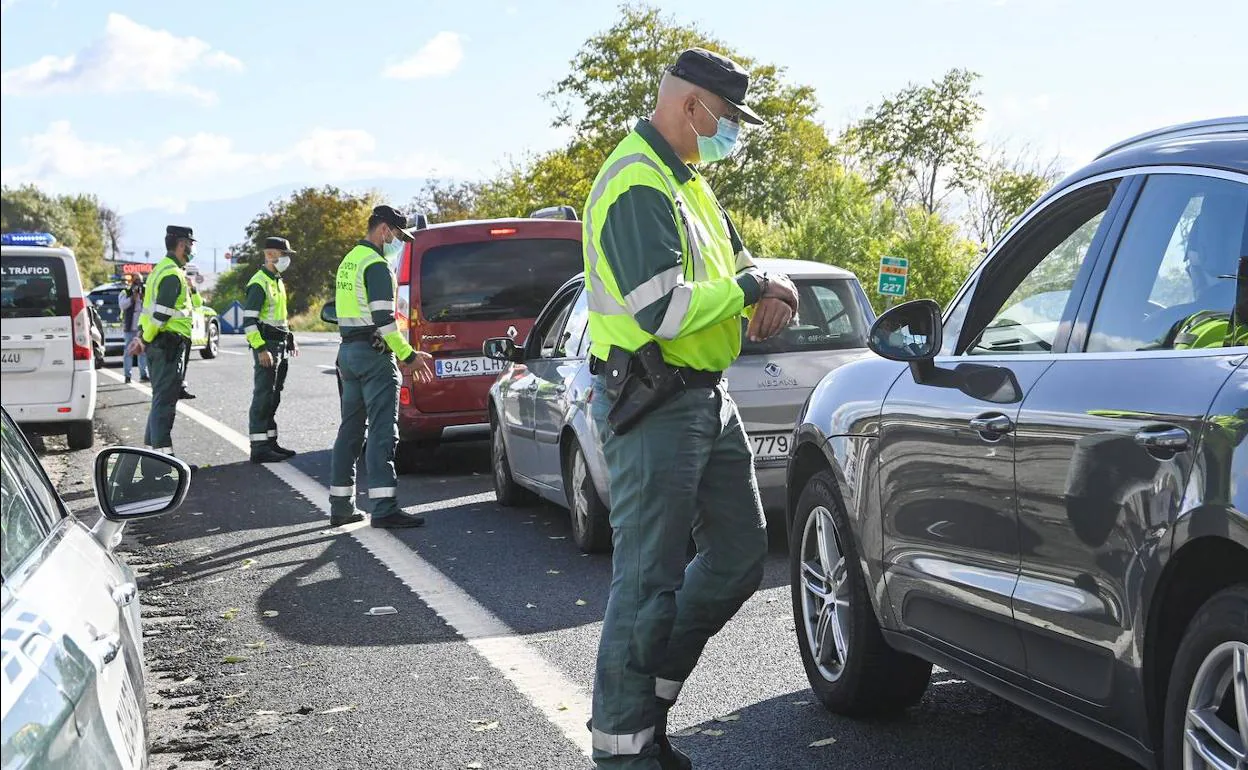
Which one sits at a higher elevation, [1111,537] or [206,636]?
[1111,537]

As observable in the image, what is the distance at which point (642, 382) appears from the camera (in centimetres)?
443

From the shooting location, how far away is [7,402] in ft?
48.5

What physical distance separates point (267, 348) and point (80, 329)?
6.41 ft

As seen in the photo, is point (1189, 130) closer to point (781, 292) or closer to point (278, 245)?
point (781, 292)

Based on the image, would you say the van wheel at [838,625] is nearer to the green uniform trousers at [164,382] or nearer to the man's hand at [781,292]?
the man's hand at [781,292]

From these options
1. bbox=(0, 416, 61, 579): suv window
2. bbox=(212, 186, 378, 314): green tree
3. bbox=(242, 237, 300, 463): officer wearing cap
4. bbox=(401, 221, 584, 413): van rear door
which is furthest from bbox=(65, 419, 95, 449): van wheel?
bbox=(212, 186, 378, 314): green tree

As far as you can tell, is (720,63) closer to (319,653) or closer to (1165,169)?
(1165,169)

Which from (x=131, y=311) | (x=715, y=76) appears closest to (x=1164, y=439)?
(x=715, y=76)

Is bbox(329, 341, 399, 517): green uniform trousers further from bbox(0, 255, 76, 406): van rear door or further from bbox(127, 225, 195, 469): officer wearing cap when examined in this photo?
bbox(0, 255, 76, 406): van rear door

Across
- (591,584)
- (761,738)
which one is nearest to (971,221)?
(591,584)

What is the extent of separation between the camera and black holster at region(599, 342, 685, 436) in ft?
14.4

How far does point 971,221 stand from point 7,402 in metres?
29.9

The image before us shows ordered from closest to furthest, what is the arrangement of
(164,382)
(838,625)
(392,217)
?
(838,625) → (392,217) → (164,382)

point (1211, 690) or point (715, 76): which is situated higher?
point (715, 76)
